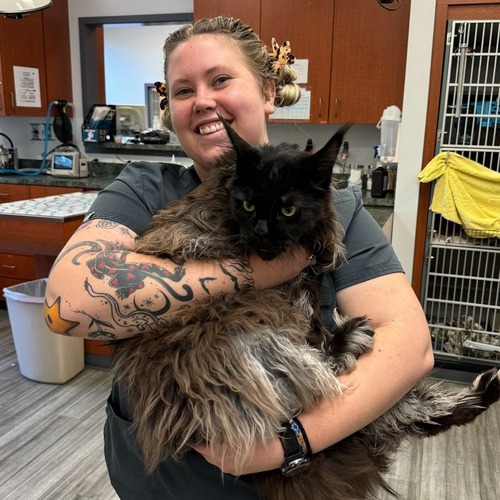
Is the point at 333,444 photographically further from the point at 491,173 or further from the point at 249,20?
the point at 249,20

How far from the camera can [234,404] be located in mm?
948

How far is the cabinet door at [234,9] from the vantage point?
373 cm

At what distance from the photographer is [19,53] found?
4.39m

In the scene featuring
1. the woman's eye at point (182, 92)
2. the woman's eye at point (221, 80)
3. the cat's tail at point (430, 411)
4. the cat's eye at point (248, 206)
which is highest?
the woman's eye at point (221, 80)

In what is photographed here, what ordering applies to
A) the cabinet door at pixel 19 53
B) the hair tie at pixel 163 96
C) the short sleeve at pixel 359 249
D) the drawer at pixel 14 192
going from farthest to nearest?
the cabinet door at pixel 19 53 → the drawer at pixel 14 192 → the hair tie at pixel 163 96 → the short sleeve at pixel 359 249

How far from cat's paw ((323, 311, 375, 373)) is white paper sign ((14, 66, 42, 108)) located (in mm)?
4362

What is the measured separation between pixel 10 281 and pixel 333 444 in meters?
3.96

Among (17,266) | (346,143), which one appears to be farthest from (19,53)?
(346,143)

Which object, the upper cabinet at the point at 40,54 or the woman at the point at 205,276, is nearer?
the woman at the point at 205,276

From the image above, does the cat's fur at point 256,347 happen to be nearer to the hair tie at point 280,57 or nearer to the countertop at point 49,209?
the hair tie at point 280,57

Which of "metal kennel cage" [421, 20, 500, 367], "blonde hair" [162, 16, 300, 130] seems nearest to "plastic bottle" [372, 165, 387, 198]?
"metal kennel cage" [421, 20, 500, 367]

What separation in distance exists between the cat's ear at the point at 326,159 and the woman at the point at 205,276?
0.15 meters

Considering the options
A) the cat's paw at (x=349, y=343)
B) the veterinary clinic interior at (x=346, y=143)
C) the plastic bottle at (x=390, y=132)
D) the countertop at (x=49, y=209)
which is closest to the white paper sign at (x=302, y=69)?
the veterinary clinic interior at (x=346, y=143)

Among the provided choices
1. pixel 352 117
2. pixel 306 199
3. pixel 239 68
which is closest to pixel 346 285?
pixel 306 199
